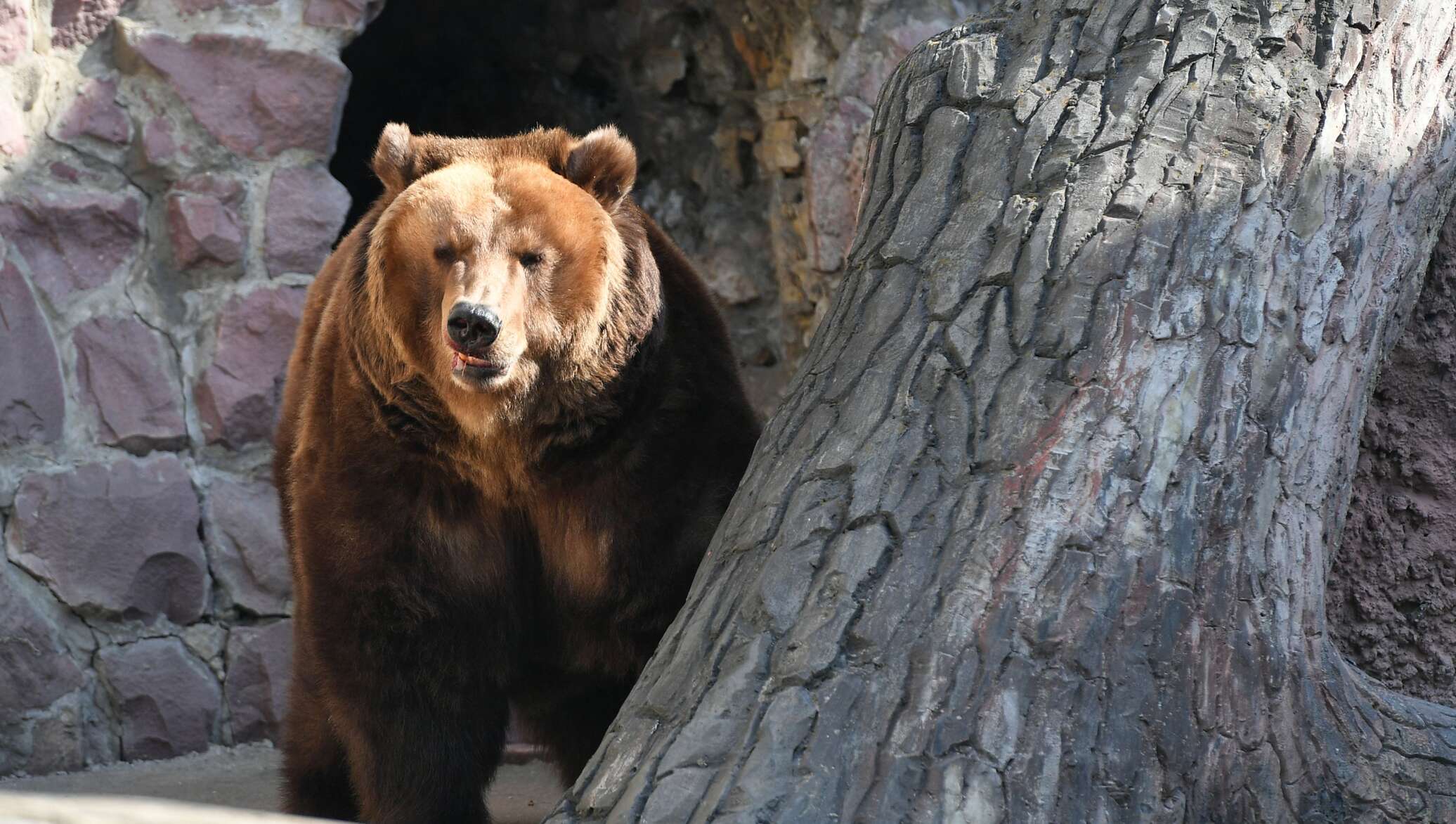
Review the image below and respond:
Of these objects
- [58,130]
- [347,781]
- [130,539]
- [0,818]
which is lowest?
[347,781]

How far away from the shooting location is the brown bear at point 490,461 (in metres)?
2.90

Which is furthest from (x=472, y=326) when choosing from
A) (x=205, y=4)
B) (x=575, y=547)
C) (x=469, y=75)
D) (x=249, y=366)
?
(x=469, y=75)

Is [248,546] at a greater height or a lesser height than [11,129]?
lesser

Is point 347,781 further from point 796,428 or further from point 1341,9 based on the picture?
point 1341,9

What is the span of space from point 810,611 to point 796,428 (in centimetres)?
42

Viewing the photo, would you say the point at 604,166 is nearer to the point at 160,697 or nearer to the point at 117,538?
the point at 117,538

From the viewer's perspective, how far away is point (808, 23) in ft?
15.7

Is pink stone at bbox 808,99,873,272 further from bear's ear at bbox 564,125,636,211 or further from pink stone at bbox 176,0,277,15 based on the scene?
pink stone at bbox 176,0,277,15

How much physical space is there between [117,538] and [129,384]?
0.46m

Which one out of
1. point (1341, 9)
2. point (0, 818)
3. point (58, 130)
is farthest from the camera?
point (58, 130)

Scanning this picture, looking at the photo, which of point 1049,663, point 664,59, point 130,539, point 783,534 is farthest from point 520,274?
point 664,59

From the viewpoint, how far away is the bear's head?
2.83 m

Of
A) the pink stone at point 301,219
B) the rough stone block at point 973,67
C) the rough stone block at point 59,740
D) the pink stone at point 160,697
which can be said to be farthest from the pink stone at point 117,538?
the rough stone block at point 973,67

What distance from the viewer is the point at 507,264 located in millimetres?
2871
